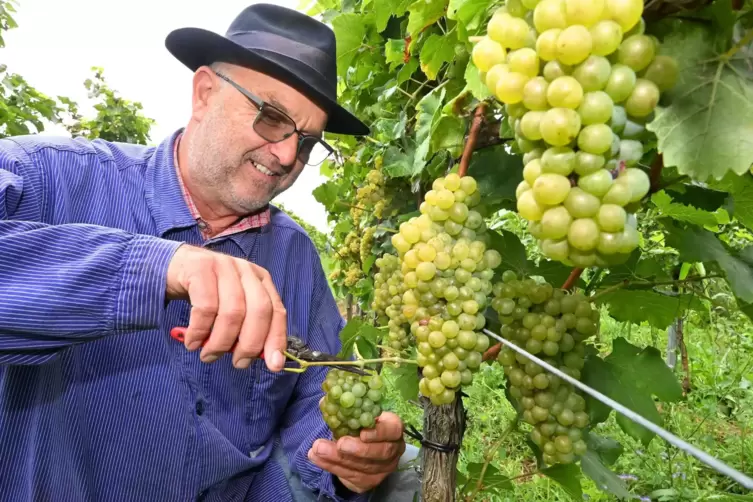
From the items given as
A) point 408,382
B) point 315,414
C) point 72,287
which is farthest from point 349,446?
point 72,287

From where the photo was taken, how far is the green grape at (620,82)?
0.64 m

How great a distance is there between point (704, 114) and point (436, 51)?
92 cm

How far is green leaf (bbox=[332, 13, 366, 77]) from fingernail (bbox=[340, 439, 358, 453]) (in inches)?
76.1

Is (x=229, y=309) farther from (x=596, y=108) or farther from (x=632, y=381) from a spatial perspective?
(x=632, y=381)

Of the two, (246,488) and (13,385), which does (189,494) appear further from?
(13,385)

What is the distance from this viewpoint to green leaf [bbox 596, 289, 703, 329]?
4.85 ft

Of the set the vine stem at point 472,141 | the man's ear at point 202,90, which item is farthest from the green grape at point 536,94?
the man's ear at point 202,90

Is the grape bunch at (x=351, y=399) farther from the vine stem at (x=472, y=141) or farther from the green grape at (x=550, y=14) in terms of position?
the green grape at (x=550, y=14)

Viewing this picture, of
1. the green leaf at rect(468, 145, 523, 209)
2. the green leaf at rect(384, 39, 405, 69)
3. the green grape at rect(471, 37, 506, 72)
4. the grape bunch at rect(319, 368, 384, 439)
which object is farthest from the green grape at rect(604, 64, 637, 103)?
the green leaf at rect(384, 39, 405, 69)

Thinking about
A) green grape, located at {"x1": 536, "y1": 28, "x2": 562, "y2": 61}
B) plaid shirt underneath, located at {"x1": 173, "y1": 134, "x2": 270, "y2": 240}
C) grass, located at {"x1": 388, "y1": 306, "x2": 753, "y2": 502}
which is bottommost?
grass, located at {"x1": 388, "y1": 306, "x2": 753, "y2": 502}

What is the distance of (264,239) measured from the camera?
2578 mm

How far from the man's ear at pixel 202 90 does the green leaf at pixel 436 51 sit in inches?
52.2

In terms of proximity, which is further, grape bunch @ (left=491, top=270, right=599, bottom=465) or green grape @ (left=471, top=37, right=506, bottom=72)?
grape bunch @ (left=491, top=270, right=599, bottom=465)

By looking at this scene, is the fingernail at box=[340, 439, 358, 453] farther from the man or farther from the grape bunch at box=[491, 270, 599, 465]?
the grape bunch at box=[491, 270, 599, 465]
